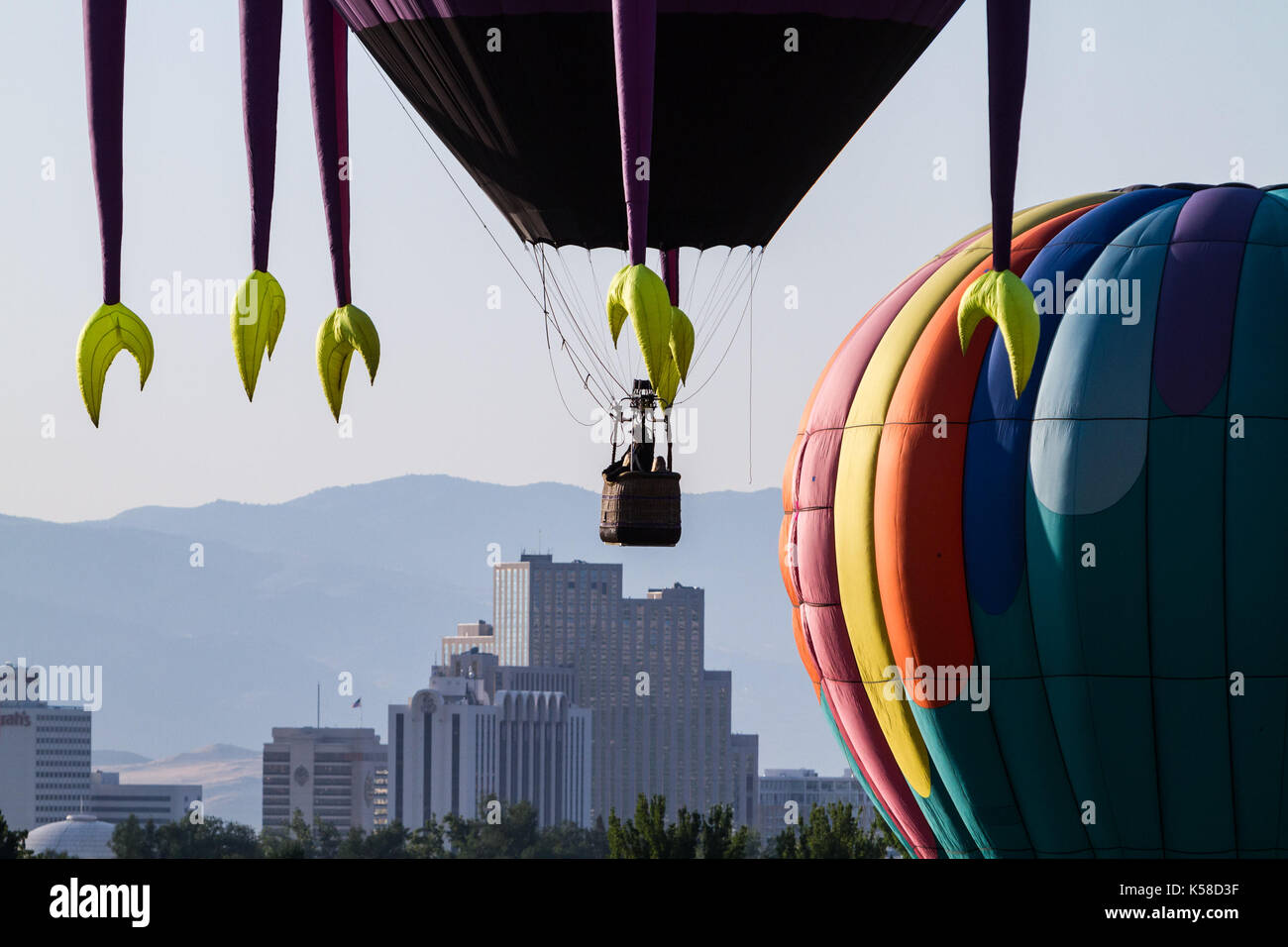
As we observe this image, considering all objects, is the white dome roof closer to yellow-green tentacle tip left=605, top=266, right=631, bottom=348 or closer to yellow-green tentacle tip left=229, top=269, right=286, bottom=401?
yellow-green tentacle tip left=229, top=269, right=286, bottom=401

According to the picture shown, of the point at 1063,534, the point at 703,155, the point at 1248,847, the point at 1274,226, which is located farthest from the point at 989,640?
the point at 703,155

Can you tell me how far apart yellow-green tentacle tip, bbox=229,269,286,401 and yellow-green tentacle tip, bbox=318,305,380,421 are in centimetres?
106

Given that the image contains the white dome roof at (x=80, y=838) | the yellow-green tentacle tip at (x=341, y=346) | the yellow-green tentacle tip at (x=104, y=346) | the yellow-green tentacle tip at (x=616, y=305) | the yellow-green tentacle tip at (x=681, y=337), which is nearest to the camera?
the yellow-green tentacle tip at (x=616, y=305)

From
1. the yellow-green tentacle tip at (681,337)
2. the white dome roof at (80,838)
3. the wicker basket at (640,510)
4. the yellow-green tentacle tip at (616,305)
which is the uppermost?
the yellow-green tentacle tip at (681,337)

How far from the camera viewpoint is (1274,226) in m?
22.4

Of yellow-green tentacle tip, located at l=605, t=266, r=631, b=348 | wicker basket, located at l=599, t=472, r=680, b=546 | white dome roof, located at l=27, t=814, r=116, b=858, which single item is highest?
yellow-green tentacle tip, located at l=605, t=266, r=631, b=348

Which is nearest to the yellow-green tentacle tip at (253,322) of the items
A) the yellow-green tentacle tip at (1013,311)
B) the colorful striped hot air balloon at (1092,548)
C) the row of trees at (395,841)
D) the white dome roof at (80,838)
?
the yellow-green tentacle tip at (1013,311)

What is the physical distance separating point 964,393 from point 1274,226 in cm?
336

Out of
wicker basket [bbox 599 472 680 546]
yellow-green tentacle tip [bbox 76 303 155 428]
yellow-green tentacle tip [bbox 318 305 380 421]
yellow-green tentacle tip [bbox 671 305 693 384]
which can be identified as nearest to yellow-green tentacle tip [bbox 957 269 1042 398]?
yellow-green tentacle tip [bbox 671 305 693 384]

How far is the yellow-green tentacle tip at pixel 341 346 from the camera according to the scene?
591 inches

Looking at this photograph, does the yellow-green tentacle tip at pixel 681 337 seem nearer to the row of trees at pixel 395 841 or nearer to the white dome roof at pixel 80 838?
the row of trees at pixel 395 841

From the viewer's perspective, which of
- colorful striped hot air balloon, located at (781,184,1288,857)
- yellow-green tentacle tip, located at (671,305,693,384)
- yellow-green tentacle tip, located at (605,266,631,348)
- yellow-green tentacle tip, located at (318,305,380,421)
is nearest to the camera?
yellow-green tentacle tip, located at (605,266,631,348)

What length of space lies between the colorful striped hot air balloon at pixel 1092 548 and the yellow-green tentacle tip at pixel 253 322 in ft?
27.7

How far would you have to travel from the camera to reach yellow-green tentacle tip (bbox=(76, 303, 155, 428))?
45.1 feet
